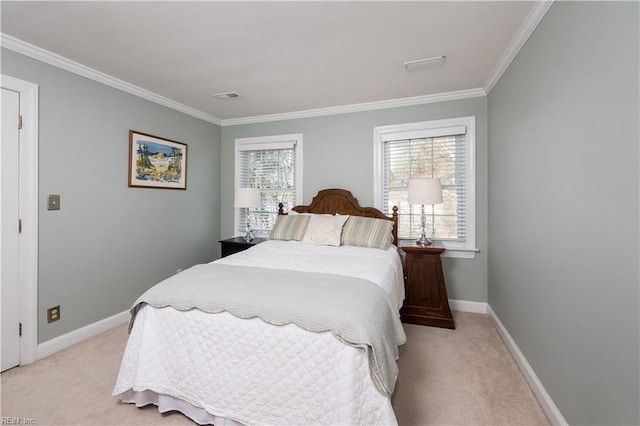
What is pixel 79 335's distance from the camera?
99.0 inches

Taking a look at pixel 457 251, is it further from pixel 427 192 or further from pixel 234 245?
pixel 234 245

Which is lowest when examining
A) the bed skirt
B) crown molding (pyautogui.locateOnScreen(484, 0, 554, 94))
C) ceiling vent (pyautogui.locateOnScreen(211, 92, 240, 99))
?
the bed skirt

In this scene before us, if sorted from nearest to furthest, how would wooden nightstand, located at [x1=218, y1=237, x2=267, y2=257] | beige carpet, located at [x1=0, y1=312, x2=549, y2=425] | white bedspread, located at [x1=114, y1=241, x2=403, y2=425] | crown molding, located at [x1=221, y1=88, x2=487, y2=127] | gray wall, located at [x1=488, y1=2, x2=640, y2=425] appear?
gray wall, located at [x1=488, y1=2, x2=640, y2=425]
white bedspread, located at [x1=114, y1=241, x2=403, y2=425]
beige carpet, located at [x1=0, y1=312, x2=549, y2=425]
crown molding, located at [x1=221, y1=88, x2=487, y2=127]
wooden nightstand, located at [x1=218, y1=237, x2=267, y2=257]

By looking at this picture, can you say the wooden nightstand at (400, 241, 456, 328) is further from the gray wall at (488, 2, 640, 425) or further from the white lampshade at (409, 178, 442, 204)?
the gray wall at (488, 2, 640, 425)

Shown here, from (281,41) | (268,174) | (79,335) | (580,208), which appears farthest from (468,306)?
(79,335)

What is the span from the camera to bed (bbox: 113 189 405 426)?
4.17ft

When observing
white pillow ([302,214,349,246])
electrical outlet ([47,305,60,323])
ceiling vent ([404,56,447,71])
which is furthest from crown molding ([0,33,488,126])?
electrical outlet ([47,305,60,323])

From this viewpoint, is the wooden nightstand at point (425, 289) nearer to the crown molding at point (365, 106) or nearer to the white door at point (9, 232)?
the crown molding at point (365, 106)

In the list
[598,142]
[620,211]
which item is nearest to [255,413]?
[620,211]

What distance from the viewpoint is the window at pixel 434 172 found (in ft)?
10.5

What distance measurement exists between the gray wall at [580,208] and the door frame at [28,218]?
3603 millimetres

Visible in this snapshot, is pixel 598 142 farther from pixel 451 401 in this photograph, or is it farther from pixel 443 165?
pixel 443 165

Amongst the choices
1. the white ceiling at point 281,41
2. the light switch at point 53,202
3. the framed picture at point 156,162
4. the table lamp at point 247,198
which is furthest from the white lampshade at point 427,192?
the light switch at point 53,202

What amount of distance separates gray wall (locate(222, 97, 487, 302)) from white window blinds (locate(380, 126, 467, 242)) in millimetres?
170
